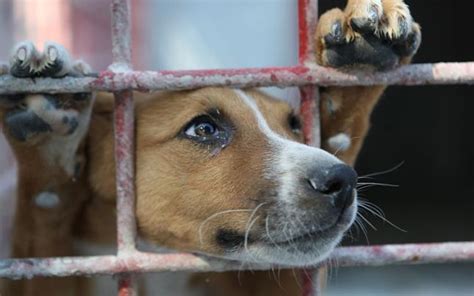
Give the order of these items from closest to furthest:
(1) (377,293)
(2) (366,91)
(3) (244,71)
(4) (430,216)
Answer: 1. (3) (244,71)
2. (2) (366,91)
3. (1) (377,293)
4. (4) (430,216)

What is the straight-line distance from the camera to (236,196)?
2027mm

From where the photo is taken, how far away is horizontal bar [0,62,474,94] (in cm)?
194

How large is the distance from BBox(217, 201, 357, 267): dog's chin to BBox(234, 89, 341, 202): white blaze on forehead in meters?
0.12

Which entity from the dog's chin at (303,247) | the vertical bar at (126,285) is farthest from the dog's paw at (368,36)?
the vertical bar at (126,285)

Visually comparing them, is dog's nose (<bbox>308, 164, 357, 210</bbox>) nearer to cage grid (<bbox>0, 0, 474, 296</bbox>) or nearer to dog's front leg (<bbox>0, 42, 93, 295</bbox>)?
cage grid (<bbox>0, 0, 474, 296</bbox>)

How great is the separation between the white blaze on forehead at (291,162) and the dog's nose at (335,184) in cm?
3

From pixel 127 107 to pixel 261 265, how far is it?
564 mm

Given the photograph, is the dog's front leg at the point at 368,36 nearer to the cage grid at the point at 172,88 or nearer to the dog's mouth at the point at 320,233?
the cage grid at the point at 172,88

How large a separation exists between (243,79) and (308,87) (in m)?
0.20

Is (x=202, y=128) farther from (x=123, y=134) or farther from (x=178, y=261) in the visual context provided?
(x=178, y=261)

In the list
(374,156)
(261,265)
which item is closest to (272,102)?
(261,265)

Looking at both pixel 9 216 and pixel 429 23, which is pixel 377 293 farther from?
pixel 9 216

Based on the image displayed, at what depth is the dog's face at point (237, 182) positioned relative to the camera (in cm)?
191

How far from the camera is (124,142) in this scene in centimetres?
203
